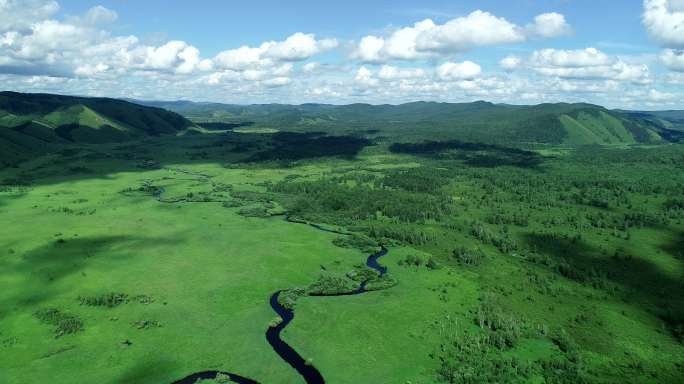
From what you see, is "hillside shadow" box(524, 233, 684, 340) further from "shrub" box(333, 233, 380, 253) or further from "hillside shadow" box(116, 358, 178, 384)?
"hillside shadow" box(116, 358, 178, 384)

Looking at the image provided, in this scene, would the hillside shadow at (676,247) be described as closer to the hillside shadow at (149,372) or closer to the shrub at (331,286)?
the shrub at (331,286)

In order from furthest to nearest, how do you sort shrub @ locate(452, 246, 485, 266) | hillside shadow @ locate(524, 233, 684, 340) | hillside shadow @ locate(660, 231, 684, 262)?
1. hillside shadow @ locate(660, 231, 684, 262)
2. shrub @ locate(452, 246, 485, 266)
3. hillside shadow @ locate(524, 233, 684, 340)

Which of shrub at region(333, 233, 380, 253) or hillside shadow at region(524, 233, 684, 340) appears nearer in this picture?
hillside shadow at region(524, 233, 684, 340)

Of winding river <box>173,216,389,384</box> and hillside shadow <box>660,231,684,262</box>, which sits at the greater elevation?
hillside shadow <box>660,231,684,262</box>

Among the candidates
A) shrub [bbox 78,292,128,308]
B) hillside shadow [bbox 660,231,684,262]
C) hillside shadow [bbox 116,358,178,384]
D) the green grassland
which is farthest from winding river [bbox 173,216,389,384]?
hillside shadow [bbox 660,231,684,262]

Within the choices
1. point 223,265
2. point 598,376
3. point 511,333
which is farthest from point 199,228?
point 598,376

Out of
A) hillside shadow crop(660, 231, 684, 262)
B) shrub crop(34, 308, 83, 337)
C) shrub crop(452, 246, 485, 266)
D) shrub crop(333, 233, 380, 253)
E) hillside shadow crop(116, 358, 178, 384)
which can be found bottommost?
hillside shadow crop(116, 358, 178, 384)

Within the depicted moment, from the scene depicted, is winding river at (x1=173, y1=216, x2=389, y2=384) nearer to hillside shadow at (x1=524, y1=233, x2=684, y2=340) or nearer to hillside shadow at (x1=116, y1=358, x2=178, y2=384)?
hillside shadow at (x1=116, y1=358, x2=178, y2=384)

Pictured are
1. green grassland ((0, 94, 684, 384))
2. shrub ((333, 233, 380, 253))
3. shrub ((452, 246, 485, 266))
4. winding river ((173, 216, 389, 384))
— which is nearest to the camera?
winding river ((173, 216, 389, 384))

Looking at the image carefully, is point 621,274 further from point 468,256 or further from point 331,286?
point 331,286
